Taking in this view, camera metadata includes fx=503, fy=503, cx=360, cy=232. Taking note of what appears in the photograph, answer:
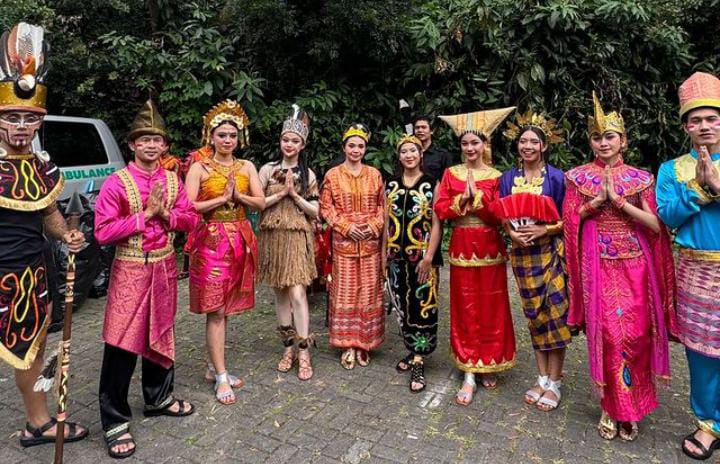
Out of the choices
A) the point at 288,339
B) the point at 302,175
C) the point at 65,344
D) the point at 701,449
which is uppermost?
the point at 302,175

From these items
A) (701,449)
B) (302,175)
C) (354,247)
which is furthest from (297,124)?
(701,449)

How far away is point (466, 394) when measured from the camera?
342cm

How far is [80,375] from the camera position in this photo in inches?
151

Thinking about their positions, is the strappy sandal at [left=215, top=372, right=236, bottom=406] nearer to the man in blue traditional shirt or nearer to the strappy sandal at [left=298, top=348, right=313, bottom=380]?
the strappy sandal at [left=298, top=348, right=313, bottom=380]

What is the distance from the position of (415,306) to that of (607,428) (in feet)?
4.64

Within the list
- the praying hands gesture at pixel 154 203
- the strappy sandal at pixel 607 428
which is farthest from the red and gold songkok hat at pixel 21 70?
the strappy sandal at pixel 607 428

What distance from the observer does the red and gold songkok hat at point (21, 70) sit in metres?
2.56

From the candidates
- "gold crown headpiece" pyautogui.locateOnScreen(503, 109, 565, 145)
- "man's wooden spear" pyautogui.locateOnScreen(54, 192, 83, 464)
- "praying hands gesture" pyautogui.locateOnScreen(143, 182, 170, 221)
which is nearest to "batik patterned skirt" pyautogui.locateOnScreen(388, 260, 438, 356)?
"gold crown headpiece" pyautogui.locateOnScreen(503, 109, 565, 145)

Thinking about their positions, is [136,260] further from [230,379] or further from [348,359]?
[348,359]

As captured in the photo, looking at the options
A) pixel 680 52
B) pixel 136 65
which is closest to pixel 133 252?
pixel 136 65

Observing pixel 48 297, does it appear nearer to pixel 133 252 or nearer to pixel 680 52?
pixel 133 252

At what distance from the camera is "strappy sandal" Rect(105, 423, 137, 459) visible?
2.76 metres

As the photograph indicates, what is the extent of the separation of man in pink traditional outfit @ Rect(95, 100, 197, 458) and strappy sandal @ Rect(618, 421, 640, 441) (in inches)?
108

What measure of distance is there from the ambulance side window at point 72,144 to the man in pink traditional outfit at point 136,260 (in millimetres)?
4206
